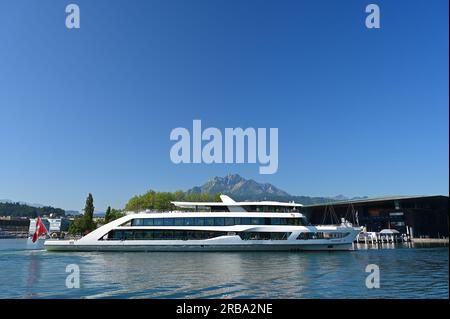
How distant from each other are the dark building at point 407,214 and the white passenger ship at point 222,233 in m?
39.9

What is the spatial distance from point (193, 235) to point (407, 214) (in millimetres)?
63539

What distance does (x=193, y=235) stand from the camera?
4231 centimetres

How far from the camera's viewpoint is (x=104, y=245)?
4269 centimetres

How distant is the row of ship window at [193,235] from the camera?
41469 mm

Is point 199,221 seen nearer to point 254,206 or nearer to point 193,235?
point 193,235

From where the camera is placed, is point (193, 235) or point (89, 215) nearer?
point (193, 235)

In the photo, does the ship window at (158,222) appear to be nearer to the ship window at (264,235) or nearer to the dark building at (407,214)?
the ship window at (264,235)

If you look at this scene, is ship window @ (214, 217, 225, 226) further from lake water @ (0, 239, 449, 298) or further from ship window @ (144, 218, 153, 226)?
lake water @ (0, 239, 449, 298)

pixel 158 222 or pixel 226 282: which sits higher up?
pixel 158 222

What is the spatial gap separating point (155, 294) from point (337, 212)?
9260 centimetres

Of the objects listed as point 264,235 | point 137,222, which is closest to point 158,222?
point 137,222

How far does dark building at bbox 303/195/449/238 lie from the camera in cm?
8381
